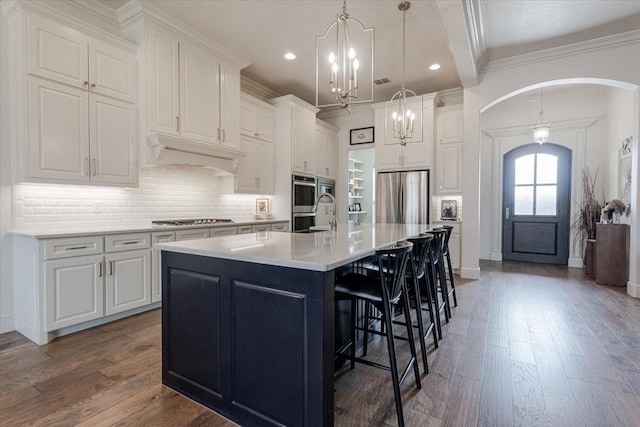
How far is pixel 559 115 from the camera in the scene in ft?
18.9

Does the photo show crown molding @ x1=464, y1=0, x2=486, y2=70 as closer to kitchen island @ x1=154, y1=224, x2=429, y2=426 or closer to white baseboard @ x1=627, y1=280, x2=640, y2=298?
kitchen island @ x1=154, y1=224, x2=429, y2=426

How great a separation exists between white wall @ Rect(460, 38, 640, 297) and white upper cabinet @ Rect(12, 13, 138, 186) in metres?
4.53

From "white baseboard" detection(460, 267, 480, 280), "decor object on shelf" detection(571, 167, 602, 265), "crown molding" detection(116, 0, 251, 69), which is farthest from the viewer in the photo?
"decor object on shelf" detection(571, 167, 602, 265)

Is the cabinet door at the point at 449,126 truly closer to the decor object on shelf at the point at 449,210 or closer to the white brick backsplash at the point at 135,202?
the decor object on shelf at the point at 449,210

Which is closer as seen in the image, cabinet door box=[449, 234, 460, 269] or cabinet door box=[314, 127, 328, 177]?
cabinet door box=[449, 234, 460, 269]

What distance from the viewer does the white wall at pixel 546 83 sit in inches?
151

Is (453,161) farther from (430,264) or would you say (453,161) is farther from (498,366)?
(498,366)

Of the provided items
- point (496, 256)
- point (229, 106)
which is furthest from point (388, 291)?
point (496, 256)

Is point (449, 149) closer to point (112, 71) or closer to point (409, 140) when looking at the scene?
point (409, 140)

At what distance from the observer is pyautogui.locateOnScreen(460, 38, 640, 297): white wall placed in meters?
3.85

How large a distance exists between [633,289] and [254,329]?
15.7ft

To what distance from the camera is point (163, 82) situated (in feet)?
11.3

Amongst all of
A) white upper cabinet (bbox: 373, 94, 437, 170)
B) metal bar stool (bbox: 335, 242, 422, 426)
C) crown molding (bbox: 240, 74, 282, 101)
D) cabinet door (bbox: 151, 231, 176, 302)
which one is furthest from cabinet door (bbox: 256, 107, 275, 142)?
metal bar stool (bbox: 335, 242, 422, 426)

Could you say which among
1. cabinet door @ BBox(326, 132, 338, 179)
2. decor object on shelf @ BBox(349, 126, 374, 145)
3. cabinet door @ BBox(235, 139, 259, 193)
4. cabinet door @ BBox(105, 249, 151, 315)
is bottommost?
cabinet door @ BBox(105, 249, 151, 315)
